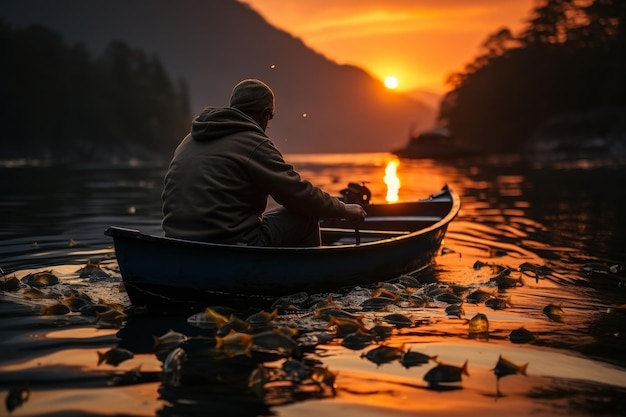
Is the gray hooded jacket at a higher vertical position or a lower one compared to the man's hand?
higher

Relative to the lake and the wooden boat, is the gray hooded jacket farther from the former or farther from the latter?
the lake

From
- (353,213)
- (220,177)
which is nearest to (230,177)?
(220,177)

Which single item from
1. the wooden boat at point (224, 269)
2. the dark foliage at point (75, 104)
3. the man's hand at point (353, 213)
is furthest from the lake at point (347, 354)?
the dark foliage at point (75, 104)

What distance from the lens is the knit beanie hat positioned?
8047mm

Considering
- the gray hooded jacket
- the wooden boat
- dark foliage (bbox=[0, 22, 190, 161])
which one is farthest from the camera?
dark foliage (bbox=[0, 22, 190, 161])

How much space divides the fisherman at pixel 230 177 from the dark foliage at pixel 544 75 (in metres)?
95.2

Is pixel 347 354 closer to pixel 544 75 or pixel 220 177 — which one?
pixel 220 177

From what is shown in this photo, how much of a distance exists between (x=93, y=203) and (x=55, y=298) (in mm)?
15708

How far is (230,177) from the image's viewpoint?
7785 mm

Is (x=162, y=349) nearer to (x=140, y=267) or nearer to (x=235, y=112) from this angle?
(x=140, y=267)

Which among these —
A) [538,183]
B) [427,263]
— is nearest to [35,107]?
[538,183]

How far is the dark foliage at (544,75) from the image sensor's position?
104 m

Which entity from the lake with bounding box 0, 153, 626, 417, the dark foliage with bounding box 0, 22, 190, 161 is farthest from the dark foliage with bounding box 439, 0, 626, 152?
the lake with bounding box 0, 153, 626, 417

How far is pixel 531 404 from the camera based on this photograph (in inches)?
204
